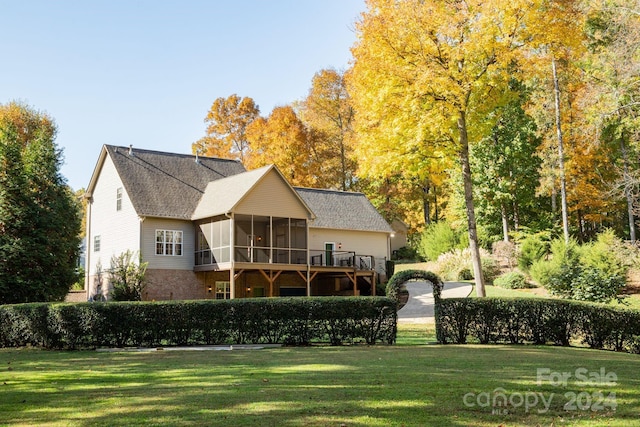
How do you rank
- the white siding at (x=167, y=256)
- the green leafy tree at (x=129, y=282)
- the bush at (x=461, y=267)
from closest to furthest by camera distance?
the green leafy tree at (x=129, y=282) < the white siding at (x=167, y=256) < the bush at (x=461, y=267)

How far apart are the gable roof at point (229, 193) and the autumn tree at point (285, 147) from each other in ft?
39.0

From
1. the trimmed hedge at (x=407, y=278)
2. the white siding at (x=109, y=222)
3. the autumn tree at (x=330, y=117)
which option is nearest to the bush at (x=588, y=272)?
the trimmed hedge at (x=407, y=278)

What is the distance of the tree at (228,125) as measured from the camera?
4709 centimetres

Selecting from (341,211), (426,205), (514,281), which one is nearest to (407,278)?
(514,281)

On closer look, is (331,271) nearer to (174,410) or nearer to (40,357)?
(40,357)

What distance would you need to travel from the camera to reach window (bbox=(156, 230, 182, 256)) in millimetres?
28844

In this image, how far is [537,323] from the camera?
16047 mm

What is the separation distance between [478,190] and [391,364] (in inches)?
1118

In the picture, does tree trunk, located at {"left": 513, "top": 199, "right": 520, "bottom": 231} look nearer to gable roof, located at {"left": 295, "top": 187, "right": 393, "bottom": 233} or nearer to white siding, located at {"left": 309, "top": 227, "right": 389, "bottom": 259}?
gable roof, located at {"left": 295, "top": 187, "right": 393, "bottom": 233}

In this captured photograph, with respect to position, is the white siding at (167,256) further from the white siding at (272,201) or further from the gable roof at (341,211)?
the gable roof at (341,211)

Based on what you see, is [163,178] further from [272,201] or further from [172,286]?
[272,201]

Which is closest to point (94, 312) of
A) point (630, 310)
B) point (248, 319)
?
point (248, 319)

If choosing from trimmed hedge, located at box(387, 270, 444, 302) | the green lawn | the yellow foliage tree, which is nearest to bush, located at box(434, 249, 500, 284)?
the yellow foliage tree

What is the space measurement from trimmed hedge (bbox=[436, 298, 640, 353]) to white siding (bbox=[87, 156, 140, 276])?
55.1 feet
